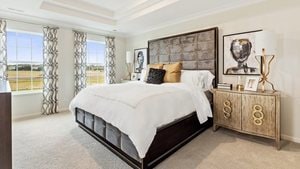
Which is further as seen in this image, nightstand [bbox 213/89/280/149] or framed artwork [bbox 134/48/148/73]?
framed artwork [bbox 134/48/148/73]

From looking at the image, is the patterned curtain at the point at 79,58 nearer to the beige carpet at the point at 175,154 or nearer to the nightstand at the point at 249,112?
the beige carpet at the point at 175,154

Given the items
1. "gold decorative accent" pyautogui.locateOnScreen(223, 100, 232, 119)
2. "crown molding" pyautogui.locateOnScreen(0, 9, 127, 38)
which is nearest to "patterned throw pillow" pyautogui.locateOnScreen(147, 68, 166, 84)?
"gold decorative accent" pyautogui.locateOnScreen(223, 100, 232, 119)

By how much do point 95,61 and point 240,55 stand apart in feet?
14.0

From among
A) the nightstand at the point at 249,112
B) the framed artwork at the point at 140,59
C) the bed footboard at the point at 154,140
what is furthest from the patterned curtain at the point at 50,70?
the nightstand at the point at 249,112

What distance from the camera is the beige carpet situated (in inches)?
86.8

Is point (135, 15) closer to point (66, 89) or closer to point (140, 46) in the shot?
point (140, 46)

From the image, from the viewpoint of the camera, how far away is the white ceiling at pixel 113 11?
3.56 metres

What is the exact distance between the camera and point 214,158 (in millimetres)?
2379

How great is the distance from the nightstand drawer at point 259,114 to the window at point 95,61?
175 inches

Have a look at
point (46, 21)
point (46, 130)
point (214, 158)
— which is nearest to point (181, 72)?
point (214, 158)

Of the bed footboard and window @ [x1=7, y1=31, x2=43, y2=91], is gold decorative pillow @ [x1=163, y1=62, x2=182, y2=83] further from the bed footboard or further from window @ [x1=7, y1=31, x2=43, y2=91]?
window @ [x1=7, y1=31, x2=43, y2=91]

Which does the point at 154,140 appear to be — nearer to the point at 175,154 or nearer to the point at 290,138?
the point at 175,154

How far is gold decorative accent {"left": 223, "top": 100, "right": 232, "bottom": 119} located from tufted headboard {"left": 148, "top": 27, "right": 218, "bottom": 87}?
2.30 feet

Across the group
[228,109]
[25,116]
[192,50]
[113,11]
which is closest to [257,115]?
[228,109]
